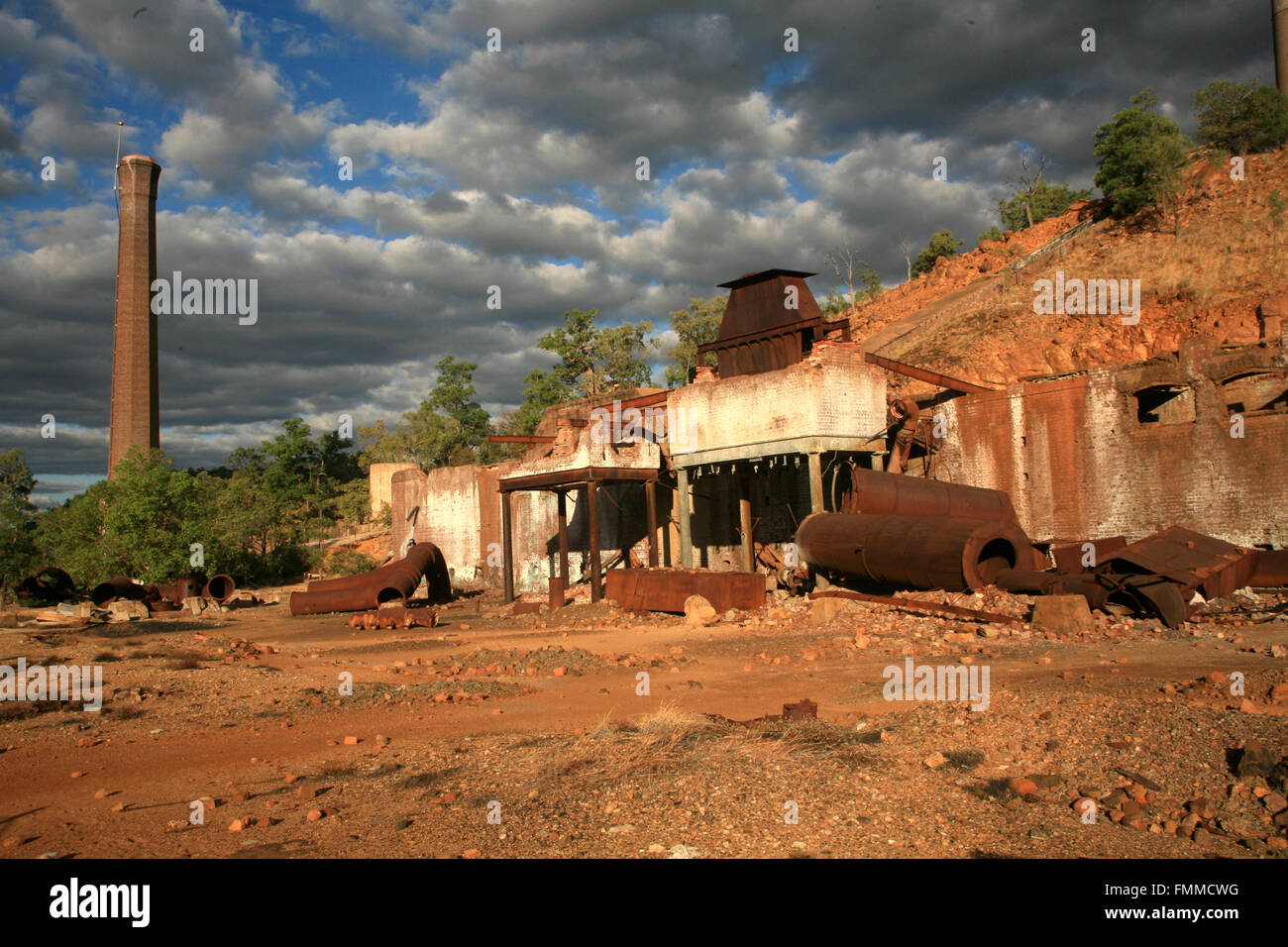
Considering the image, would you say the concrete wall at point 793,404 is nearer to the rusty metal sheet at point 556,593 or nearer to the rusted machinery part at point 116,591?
the rusty metal sheet at point 556,593

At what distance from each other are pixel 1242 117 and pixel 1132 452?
74.9ft

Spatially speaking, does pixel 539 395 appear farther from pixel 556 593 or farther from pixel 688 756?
pixel 688 756

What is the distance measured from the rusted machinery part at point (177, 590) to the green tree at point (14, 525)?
594 centimetres

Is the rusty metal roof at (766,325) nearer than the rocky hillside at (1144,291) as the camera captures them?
Yes

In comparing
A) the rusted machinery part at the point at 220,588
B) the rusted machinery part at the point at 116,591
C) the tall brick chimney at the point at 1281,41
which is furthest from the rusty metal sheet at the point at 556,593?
the tall brick chimney at the point at 1281,41

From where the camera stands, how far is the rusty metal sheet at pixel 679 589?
15.8m

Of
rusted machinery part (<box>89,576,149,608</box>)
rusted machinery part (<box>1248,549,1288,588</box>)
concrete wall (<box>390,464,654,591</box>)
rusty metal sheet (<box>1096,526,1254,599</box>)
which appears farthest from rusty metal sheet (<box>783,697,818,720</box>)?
rusted machinery part (<box>89,576,149,608</box>)

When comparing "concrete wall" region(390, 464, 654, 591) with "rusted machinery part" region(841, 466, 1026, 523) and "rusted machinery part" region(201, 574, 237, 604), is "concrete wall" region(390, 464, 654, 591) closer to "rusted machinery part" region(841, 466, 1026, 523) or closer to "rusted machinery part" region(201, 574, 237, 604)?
"rusted machinery part" region(201, 574, 237, 604)

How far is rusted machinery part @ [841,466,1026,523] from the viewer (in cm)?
1603

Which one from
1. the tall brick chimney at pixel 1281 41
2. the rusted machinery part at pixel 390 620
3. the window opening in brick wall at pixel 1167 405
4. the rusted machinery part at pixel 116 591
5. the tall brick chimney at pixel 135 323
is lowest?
the rusted machinery part at pixel 390 620

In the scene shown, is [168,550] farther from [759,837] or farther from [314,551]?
[759,837]

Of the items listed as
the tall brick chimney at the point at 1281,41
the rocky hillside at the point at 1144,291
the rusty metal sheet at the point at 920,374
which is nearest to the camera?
the rusty metal sheet at the point at 920,374

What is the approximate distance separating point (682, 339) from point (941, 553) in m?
33.9
